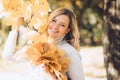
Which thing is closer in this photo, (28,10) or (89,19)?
(28,10)

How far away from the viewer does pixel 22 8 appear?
8.43ft

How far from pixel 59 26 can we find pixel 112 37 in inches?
34.5

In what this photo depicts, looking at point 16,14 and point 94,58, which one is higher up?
point 16,14

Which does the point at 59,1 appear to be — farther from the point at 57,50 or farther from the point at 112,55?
the point at 57,50

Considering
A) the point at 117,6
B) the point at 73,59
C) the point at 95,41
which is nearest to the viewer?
the point at 73,59

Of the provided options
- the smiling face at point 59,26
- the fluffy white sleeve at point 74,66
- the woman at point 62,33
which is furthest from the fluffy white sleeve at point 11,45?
the fluffy white sleeve at point 74,66

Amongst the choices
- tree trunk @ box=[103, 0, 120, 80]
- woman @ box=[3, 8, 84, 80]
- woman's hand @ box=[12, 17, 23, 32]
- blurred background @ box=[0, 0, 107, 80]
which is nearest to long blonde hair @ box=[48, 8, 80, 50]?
woman @ box=[3, 8, 84, 80]

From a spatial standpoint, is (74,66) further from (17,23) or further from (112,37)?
(112,37)

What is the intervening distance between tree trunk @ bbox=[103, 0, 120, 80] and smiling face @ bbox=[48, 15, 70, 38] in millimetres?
818

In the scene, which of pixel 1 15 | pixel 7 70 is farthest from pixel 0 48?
pixel 1 15

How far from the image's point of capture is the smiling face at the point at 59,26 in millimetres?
2475

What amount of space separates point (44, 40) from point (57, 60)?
145 millimetres

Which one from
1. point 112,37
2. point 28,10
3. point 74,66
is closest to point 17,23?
point 28,10

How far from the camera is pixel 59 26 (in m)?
2.48
